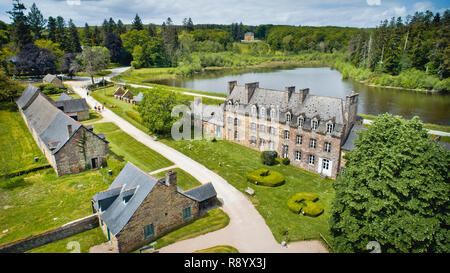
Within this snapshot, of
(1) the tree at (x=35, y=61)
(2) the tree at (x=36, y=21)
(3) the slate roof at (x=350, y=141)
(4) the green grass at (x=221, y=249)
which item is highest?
A: (2) the tree at (x=36, y=21)

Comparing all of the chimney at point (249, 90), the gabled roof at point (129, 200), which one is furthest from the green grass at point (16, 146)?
the chimney at point (249, 90)

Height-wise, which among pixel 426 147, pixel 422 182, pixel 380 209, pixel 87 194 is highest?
pixel 426 147

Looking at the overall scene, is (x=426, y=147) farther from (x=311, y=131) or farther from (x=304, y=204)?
(x=311, y=131)

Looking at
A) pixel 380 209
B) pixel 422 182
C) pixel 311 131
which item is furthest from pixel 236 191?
pixel 422 182

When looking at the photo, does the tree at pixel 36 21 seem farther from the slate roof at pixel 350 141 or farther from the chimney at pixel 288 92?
the slate roof at pixel 350 141

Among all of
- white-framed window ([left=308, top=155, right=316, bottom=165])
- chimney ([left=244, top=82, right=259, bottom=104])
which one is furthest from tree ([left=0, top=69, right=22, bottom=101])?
white-framed window ([left=308, top=155, right=316, bottom=165])

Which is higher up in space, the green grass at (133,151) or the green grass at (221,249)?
the green grass at (133,151)

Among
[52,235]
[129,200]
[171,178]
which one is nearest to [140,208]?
[129,200]
